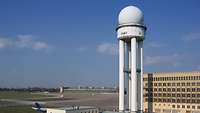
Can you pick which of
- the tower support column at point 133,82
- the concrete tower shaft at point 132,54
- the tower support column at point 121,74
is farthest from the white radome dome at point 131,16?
the tower support column at point 121,74

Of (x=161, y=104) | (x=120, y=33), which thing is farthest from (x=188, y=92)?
(x=120, y=33)

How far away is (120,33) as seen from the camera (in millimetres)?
73250

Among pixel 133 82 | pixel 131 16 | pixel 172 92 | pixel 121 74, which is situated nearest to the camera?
pixel 133 82

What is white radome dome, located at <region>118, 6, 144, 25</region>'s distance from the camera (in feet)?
236

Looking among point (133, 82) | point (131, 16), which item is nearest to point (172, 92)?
point (133, 82)

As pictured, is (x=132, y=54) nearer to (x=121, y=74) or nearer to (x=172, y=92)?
(x=121, y=74)

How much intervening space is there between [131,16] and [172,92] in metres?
23.6

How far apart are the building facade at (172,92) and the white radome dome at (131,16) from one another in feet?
57.8

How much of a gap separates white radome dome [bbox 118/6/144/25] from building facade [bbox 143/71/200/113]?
694 inches

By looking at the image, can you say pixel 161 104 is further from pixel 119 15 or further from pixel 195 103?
pixel 119 15

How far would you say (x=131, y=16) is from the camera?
72062 millimetres

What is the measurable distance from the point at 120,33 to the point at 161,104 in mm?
23312

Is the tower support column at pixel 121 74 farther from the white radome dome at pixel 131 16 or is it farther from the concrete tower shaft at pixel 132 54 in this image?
the white radome dome at pixel 131 16

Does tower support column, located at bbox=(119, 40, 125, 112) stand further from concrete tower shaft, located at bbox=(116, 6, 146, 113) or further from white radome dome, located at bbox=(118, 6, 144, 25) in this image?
white radome dome, located at bbox=(118, 6, 144, 25)
